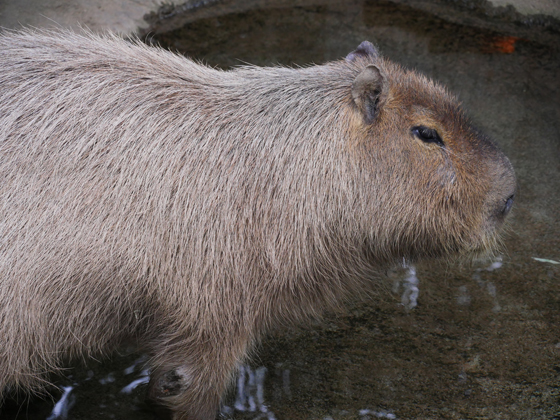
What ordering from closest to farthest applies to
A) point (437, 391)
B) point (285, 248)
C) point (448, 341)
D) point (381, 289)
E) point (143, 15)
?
point (285, 248) < point (437, 391) < point (448, 341) < point (381, 289) < point (143, 15)

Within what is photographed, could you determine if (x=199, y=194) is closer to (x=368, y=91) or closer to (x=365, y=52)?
(x=368, y=91)

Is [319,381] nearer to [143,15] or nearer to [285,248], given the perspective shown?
[285,248]

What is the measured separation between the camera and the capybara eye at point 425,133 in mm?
2822

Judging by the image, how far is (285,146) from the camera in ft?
9.21

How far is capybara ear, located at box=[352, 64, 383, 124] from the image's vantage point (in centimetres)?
270

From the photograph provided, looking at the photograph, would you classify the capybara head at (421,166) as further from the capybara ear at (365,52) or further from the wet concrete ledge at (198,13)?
the wet concrete ledge at (198,13)

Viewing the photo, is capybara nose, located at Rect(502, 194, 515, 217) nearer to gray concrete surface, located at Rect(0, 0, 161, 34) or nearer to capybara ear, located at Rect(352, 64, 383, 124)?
capybara ear, located at Rect(352, 64, 383, 124)

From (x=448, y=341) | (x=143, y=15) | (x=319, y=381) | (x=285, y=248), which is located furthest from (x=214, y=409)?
(x=143, y=15)

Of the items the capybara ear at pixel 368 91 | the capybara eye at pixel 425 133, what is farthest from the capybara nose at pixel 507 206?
the capybara ear at pixel 368 91

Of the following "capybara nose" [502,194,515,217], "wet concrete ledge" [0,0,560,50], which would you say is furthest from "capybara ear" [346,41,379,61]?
"wet concrete ledge" [0,0,560,50]

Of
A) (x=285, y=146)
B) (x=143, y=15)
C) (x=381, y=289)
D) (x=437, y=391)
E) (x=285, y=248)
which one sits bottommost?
(x=437, y=391)

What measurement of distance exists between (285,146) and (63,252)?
100 centimetres

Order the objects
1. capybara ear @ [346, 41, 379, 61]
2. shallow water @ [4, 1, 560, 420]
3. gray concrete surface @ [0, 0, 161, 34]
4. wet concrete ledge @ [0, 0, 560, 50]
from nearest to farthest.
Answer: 1. capybara ear @ [346, 41, 379, 61]
2. shallow water @ [4, 1, 560, 420]
3. gray concrete surface @ [0, 0, 161, 34]
4. wet concrete ledge @ [0, 0, 560, 50]

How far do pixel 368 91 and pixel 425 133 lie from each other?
31 centimetres
